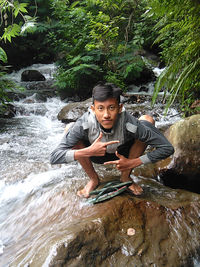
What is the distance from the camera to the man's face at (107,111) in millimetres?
1876

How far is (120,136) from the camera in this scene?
2049 mm

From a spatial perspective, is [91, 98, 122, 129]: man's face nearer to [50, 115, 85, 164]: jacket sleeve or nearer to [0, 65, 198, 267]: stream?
[50, 115, 85, 164]: jacket sleeve

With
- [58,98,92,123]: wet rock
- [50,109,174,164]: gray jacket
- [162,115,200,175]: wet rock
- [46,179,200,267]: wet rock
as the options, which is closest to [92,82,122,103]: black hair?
[50,109,174,164]: gray jacket

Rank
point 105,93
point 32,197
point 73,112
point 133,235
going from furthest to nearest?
point 73,112, point 32,197, point 105,93, point 133,235

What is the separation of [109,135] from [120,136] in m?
0.11

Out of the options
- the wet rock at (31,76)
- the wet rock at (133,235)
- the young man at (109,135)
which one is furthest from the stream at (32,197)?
the wet rock at (31,76)

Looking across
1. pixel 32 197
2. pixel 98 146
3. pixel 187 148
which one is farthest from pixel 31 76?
pixel 98 146

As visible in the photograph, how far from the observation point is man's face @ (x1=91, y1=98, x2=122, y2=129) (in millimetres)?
1876

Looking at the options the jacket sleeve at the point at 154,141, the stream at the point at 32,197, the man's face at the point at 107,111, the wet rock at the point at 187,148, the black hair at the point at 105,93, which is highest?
the black hair at the point at 105,93

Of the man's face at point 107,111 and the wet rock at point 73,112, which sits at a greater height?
the man's face at point 107,111

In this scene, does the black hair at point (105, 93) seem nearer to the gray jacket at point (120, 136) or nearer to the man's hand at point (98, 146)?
the gray jacket at point (120, 136)

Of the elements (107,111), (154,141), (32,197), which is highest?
(107,111)

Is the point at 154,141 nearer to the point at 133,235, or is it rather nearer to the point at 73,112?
the point at 133,235

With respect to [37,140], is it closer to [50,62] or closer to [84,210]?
[84,210]
